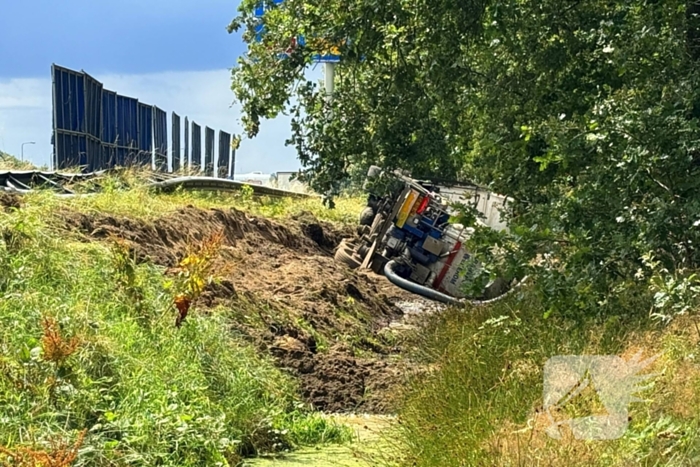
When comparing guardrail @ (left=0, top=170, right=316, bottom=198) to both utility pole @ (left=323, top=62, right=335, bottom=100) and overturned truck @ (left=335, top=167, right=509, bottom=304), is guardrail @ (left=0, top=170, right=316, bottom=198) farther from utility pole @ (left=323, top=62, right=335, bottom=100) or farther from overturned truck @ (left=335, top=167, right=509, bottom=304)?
overturned truck @ (left=335, top=167, right=509, bottom=304)

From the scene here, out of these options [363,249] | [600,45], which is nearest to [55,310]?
[600,45]

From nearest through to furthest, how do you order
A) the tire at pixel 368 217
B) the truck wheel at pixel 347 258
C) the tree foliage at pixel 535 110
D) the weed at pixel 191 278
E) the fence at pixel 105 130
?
the tree foliage at pixel 535 110 < the weed at pixel 191 278 < the fence at pixel 105 130 < the truck wheel at pixel 347 258 < the tire at pixel 368 217

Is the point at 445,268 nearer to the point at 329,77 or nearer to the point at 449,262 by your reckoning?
the point at 449,262

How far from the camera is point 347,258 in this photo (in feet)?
55.7

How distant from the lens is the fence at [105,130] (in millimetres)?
14445

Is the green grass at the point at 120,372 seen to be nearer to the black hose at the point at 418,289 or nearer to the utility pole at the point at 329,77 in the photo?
the utility pole at the point at 329,77

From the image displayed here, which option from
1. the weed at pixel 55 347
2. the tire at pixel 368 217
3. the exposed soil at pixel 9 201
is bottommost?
the tire at pixel 368 217

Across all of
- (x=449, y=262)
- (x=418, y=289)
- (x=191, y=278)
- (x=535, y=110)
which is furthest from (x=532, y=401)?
(x=449, y=262)

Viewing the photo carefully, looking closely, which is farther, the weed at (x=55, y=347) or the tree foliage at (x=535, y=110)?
the tree foliage at (x=535, y=110)

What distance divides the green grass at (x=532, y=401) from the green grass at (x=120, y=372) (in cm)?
134

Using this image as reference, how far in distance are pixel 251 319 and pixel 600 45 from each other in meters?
4.62

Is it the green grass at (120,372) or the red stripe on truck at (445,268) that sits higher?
the green grass at (120,372)

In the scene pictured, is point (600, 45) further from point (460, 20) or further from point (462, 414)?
point (462, 414)

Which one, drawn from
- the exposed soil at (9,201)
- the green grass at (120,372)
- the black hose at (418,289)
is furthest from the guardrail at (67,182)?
the black hose at (418,289)
